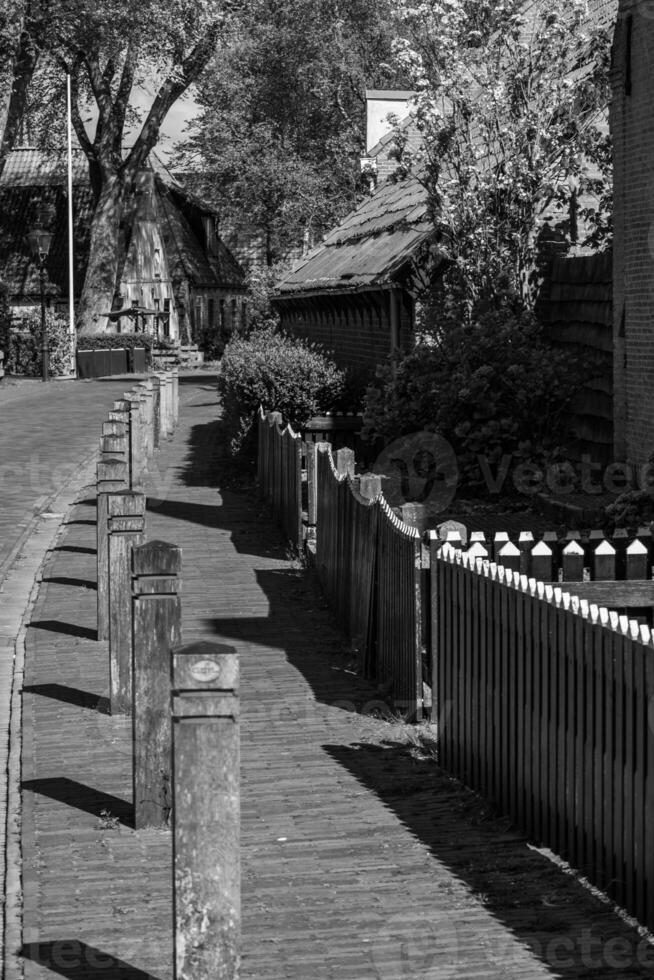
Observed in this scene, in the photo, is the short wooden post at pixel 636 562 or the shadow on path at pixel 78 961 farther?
the short wooden post at pixel 636 562

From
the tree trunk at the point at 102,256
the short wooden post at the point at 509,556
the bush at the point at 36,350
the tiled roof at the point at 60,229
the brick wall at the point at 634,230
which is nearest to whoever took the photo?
the short wooden post at the point at 509,556

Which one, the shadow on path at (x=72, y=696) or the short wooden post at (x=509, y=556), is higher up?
the short wooden post at (x=509, y=556)

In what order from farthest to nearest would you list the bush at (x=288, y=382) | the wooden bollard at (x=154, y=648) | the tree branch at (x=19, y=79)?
the tree branch at (x=19, y=79) < the bush at (x=288, y=382) < the wooden bollard at (x=154, y=648)

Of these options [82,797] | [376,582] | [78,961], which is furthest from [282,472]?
[78,961]

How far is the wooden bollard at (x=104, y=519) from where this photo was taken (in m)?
10.4

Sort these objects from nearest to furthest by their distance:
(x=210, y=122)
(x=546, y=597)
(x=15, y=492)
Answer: (x=546, y=597) < (x=15, y=492) < (x=210, y=122)

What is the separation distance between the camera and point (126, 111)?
56.4 m

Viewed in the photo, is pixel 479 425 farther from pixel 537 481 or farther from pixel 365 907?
pixel 365 907

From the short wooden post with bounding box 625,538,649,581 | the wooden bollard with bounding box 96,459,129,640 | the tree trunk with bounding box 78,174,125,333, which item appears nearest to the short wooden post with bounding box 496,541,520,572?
the short wooden post with bounding box 625,538,649,581

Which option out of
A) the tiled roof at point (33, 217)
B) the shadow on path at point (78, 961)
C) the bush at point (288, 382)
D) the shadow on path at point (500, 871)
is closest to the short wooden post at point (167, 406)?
the bush at point (288, 382)

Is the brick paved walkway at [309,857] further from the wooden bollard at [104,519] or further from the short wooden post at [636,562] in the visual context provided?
the short wooden post at [636,562]

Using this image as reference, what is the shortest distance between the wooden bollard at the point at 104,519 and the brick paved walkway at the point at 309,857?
0.29 meters

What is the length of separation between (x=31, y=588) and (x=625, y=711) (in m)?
8.71

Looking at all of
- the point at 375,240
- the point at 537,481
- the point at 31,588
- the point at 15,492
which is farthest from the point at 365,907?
the point at 375,240
